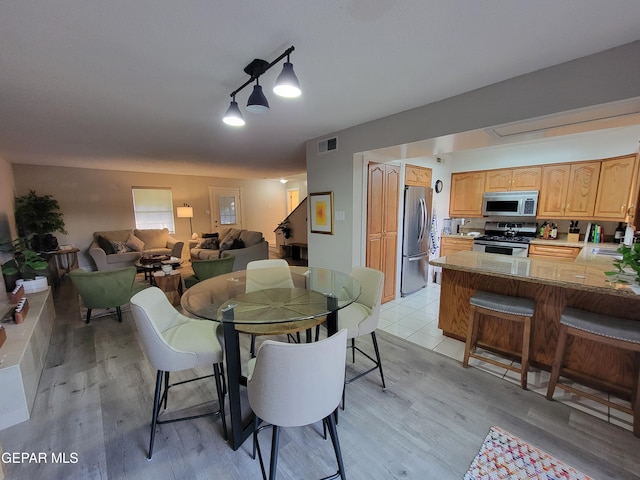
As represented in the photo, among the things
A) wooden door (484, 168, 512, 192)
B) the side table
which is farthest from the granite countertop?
the side table

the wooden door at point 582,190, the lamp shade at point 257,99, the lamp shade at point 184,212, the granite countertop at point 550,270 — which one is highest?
the lamp shade at point 257,99

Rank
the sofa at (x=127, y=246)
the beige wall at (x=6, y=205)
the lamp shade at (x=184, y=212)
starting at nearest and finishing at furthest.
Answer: the beige wall at (x=6, y=205), the sofa at (x=127, y=246), the lamp shade at (x=184, y=212)

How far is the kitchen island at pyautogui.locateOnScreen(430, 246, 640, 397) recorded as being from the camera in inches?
76.6

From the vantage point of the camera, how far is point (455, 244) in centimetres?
499

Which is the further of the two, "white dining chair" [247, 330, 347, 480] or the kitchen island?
the kitchen island

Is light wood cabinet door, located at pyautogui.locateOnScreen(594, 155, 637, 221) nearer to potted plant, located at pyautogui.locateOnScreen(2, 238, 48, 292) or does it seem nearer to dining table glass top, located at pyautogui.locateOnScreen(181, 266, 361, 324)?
dining table glass top, located at pyautogui.locateOnScreen(181, 266, 361, 324)

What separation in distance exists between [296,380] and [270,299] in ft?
3.20

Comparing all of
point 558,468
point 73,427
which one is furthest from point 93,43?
point 558,468

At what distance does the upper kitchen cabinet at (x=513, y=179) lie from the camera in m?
4.29

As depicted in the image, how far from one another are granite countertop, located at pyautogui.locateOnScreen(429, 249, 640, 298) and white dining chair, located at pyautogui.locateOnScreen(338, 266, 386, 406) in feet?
2.77

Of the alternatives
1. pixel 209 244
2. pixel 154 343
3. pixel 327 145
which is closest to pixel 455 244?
pixel 327 145

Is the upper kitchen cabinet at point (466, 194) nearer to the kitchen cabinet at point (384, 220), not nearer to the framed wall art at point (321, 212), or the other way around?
the kitchen cabinet at point (384, 220)

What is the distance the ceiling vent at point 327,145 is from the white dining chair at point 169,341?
2.52m

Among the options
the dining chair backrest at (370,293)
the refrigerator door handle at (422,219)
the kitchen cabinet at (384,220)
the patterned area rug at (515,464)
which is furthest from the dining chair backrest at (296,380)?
the refrigerator door handle at (422,219)
